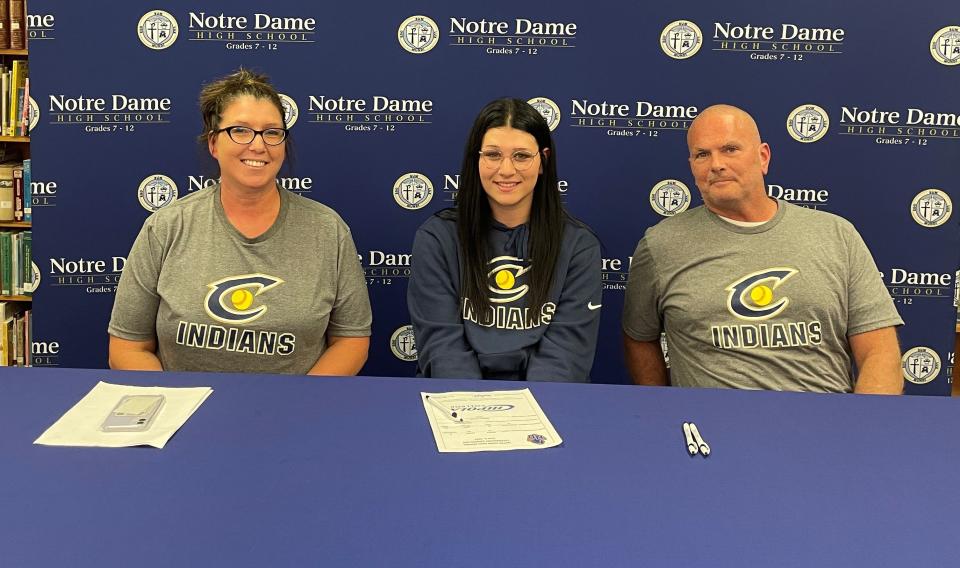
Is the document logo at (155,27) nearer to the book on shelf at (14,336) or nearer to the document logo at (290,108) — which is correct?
the document logo at (290,108)

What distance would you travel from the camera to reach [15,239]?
11.3 ft

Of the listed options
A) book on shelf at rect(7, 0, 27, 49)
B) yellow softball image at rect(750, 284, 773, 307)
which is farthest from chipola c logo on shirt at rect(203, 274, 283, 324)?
book on shelf at rect(7, 0, 27, 49)

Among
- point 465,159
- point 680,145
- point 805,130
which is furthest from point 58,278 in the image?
point 805,130

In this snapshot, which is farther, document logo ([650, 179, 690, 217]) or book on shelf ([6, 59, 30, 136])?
book on shelf ([6, 59, 30, 136])

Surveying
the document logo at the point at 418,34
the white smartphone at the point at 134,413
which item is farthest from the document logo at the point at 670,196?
the white smartphone at the point at 134,413

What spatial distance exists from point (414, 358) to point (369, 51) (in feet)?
3.77

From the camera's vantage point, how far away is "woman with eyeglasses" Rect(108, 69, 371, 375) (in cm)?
219

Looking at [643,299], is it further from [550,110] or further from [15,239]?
[15,239]

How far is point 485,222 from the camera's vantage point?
2.31 m

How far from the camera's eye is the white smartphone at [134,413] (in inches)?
54.8

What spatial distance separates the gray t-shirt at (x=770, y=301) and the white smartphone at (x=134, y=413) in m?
1.41

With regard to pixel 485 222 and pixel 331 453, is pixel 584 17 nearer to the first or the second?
Answer: pixel 485 222

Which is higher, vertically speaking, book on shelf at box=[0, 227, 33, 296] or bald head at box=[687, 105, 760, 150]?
bald head at box=[687, 105, 760, 150]

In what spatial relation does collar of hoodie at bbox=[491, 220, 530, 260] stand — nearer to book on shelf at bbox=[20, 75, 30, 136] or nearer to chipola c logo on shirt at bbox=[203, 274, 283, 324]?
chipola c logo on shirt at bbox=[203, 274, 283, 324]
